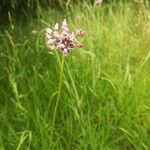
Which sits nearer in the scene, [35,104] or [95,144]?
[95,144]

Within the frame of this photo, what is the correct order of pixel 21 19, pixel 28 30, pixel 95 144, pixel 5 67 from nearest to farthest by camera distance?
pixel 95 144 → pixel 5 67 → pixel 28 30 → pixel 21 19

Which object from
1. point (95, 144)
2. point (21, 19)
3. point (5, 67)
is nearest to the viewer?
point (95, 144)

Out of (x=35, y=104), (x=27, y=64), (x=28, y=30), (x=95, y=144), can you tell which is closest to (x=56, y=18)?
(x=28, y=30)

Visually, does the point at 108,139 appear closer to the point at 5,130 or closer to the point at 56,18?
the point at 5,130

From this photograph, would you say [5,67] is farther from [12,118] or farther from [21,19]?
[21,19]

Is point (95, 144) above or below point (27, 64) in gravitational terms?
below

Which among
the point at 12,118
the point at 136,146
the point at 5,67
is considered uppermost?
the point at 5,67

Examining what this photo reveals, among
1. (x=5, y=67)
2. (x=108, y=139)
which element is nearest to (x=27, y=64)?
(x=5, y=67)
